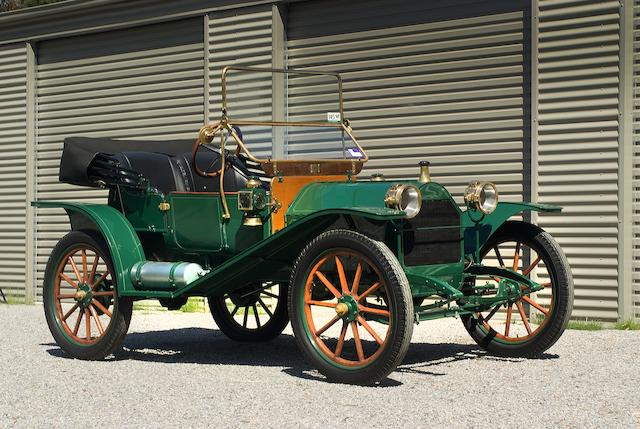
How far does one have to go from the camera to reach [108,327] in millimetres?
7695

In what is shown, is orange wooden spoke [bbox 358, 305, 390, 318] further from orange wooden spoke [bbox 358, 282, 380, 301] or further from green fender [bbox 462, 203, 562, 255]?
green fender [bbox 462, 203, 562, 255]

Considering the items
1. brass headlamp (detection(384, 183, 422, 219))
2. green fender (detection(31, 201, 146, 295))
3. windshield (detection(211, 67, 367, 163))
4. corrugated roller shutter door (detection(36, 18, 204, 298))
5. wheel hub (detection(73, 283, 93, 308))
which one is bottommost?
wheel hub (detection(73, 283, 93, 308))

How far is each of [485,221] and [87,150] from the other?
3.20 meters

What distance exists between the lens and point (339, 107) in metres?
8.38

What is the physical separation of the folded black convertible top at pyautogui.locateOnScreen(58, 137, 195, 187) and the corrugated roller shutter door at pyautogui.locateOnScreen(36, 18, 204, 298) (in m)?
3.42

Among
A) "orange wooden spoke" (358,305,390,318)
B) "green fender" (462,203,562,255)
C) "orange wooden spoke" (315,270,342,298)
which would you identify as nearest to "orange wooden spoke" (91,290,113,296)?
"orange wooden spoke" (315,270,342,298)

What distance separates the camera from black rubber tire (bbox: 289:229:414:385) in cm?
611

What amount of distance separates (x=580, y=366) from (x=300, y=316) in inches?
75.6

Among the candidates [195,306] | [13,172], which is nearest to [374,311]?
[195,306]

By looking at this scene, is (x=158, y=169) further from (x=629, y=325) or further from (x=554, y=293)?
(x=629, y=325)

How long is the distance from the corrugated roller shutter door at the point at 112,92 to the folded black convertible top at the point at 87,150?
342cm

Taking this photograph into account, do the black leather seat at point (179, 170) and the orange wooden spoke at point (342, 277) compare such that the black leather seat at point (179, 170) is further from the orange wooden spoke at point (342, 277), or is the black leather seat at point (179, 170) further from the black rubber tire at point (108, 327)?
the orange wooden spoke at point (342, 277)

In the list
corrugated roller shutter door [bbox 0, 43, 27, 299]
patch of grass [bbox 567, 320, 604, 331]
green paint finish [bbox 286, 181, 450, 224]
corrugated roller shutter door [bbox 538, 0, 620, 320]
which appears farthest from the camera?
corrugated roller shutter door [bbox 0, 43, 27, 299]

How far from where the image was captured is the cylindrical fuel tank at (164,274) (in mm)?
7551
